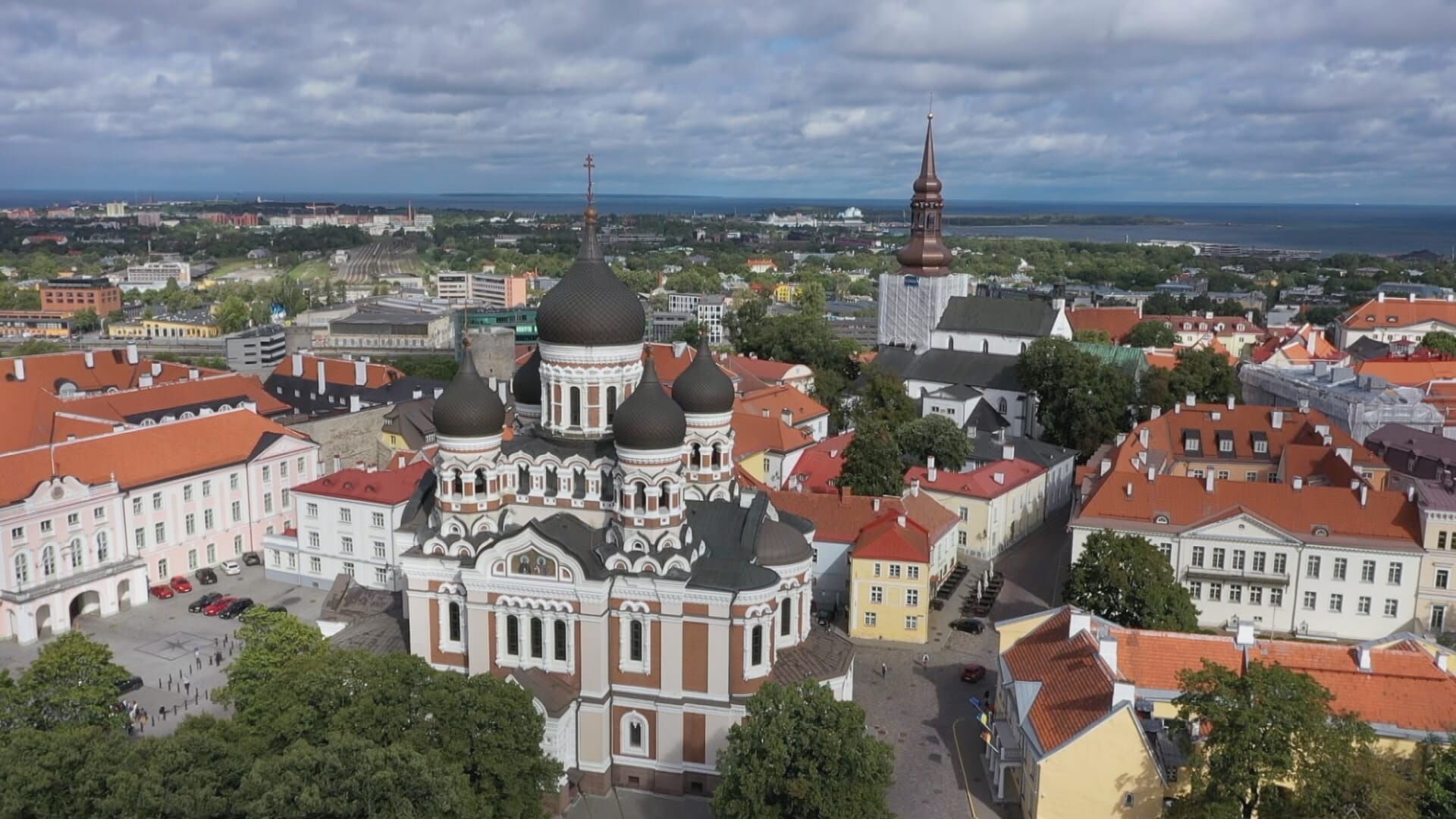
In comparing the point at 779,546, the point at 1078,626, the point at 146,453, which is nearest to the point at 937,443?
the point at 779,546

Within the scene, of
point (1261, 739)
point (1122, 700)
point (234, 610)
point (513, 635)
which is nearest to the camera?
point (1261, 739)

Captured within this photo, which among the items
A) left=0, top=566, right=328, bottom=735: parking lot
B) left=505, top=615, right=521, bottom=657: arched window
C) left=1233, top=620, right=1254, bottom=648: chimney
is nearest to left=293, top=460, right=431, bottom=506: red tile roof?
left=0, top=566, right=328, bottom=735: parking lot

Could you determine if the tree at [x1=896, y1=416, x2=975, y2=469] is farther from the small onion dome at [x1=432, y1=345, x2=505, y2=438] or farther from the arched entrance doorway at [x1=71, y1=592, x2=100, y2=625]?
the arched entrance doorway at [x1=71, y1=592, x2=100, y2=625]

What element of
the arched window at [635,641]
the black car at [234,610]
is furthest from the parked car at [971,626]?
the black car at [234,610]

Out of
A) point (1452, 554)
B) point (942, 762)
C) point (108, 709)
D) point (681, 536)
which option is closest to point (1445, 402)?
point (1452, 554)

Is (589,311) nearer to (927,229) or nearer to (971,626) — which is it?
(971,626)

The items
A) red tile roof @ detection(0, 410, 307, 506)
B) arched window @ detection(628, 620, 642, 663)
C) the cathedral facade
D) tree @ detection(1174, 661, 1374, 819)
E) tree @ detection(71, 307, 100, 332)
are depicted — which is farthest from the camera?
A: tree @ detection(71, 307, 100, 332)

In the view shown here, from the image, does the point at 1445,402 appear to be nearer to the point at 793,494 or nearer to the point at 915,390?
the point at 915,390
